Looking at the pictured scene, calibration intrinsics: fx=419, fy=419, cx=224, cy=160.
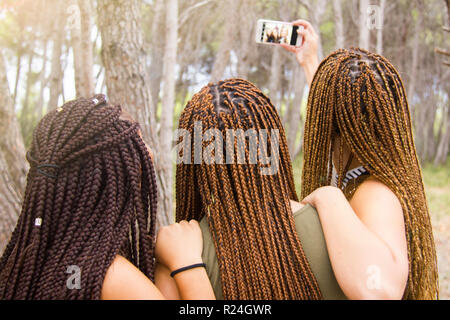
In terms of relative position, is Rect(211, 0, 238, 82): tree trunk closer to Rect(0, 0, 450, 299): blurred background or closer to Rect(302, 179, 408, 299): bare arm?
Rect(0, 0, 450, 299): blurred background

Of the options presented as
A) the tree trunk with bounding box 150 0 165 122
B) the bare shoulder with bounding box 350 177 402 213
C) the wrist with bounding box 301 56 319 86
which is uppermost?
the tree trunk with bounding box 150 0 165 122

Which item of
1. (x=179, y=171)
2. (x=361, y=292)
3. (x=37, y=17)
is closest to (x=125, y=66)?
(x=179, y=171)

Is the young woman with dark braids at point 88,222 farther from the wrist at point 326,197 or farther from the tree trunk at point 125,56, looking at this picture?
the tree trunk at point 125,56

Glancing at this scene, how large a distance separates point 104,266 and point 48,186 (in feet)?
1.03

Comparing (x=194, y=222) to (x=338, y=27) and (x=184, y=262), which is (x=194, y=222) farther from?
(x=338, y=27)

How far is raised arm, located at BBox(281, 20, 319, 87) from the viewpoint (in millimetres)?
2270

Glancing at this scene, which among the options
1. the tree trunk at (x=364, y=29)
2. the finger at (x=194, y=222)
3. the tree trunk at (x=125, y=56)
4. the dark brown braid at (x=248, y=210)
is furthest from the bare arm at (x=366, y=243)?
the tree trunk at (x=364, y=29)

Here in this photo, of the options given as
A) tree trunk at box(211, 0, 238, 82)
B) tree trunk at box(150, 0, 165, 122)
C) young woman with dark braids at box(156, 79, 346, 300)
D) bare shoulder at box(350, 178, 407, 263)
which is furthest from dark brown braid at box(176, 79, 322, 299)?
tree trunk at box(150, 0, 165, 122)

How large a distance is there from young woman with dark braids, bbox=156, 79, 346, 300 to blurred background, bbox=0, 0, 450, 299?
1.16 metres

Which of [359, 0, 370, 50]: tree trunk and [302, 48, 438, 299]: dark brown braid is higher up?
[359, 0, 370, 50]: tree trunk

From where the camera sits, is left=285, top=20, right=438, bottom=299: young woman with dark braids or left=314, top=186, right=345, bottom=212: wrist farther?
left=314, top=186, right=345, bottom=212: wrist

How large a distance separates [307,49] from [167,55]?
2.68 metres
